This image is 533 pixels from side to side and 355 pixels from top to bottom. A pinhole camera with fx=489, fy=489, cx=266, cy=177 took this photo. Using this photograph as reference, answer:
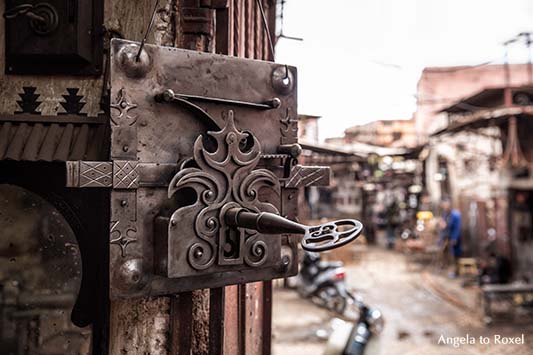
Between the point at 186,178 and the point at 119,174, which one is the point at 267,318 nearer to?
the point at 186,178

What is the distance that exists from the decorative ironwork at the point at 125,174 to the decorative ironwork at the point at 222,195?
0.15 meters

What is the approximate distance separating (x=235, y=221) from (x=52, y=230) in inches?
47.0

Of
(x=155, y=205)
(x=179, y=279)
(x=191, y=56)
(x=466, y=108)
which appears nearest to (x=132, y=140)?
(x=155, y=205)

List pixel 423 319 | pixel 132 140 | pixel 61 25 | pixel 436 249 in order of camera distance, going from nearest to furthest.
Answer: pixel 132 140 → pixel 61 25 → pixel 423 319 → pixel 436 249

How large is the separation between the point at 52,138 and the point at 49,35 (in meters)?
0.58

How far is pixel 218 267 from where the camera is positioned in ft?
7.11

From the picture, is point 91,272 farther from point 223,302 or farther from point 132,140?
point 132,140

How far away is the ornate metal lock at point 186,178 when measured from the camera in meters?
2.03

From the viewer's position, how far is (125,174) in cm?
202

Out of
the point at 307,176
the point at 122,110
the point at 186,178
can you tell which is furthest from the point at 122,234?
the point at 307,176

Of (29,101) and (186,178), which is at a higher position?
(29,101)

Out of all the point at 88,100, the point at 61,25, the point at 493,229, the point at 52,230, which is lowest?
the point at 493,229

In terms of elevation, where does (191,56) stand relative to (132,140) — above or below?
above

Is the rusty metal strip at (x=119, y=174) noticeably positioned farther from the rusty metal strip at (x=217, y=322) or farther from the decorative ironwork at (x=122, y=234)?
the rusty metal strip at (x=217, y=322)
